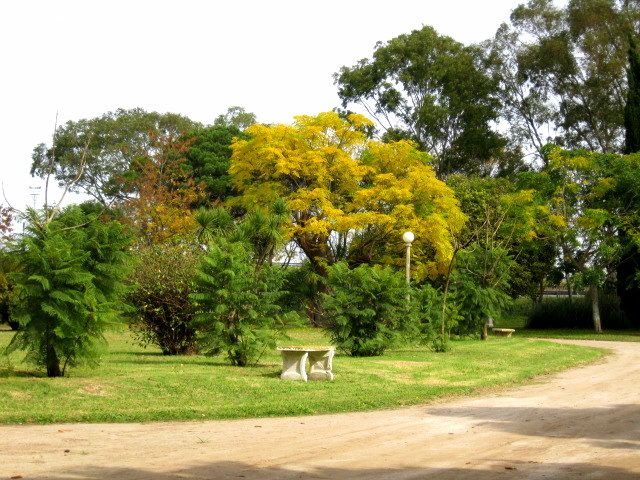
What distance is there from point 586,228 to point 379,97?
17478 mm

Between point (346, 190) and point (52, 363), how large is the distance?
80.7 ft

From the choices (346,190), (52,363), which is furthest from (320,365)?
(346,190)

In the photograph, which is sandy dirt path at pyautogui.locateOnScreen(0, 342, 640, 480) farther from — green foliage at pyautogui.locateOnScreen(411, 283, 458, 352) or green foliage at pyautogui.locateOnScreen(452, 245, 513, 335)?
green foliage at pyautogui.locateOnScreen(452, 245, 513, 335)

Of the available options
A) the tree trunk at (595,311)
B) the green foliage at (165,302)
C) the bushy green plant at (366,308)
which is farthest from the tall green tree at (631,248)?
the green foliage at (165,302)

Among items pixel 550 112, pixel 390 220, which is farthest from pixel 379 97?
pixel 390 220

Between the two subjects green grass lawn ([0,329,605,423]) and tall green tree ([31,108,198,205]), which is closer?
green grass lawn ([0,329,605,423])

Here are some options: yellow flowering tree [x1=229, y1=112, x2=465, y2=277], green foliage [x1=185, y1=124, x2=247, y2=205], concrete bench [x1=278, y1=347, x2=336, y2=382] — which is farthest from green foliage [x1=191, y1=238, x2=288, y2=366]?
green foliage [x1=185, y1=124, x2=247, y2=205]

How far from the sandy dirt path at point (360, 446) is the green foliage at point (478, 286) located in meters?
15.0

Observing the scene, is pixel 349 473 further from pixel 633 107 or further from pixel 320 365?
pixel 633 107

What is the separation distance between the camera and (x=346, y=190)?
37.8m

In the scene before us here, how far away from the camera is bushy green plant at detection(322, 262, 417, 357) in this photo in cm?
2092

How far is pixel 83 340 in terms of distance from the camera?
13930 millimetres

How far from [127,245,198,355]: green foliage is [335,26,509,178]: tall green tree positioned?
3339 cm

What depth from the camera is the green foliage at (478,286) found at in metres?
28.9
